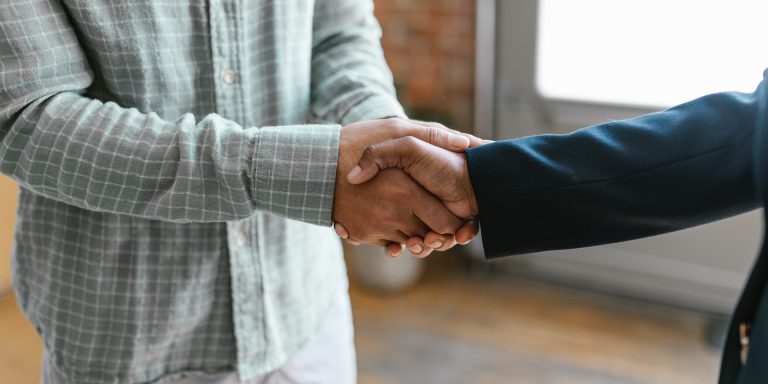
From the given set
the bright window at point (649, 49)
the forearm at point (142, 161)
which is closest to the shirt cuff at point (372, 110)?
the forearm at point (142, 161)

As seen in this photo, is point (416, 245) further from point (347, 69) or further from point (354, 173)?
point (347, 69)

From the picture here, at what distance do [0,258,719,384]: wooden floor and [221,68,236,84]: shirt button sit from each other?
1273mm

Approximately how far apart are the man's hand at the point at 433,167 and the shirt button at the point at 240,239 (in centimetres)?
21

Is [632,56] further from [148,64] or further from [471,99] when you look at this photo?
[148,64]

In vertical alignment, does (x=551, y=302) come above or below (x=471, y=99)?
below

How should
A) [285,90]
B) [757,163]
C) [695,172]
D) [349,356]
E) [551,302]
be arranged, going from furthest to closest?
[551,302] < [349,356] < [285,90] < [695,172] < [757,163]

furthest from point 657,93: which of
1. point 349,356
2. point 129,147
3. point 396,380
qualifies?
point 129,147

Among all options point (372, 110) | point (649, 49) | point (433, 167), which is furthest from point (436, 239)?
point (649, 49)

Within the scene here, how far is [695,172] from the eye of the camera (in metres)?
0.80

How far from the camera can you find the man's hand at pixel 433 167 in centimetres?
94

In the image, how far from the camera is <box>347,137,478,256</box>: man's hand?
37.0 inches

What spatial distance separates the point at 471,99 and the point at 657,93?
0.64 metres

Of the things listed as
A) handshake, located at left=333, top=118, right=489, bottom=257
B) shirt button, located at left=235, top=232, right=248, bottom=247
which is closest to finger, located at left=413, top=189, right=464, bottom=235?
handshake, located at left=333, top=118, right=489, bottom=257

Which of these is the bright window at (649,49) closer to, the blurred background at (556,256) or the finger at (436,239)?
the blurred background at (556,256)
